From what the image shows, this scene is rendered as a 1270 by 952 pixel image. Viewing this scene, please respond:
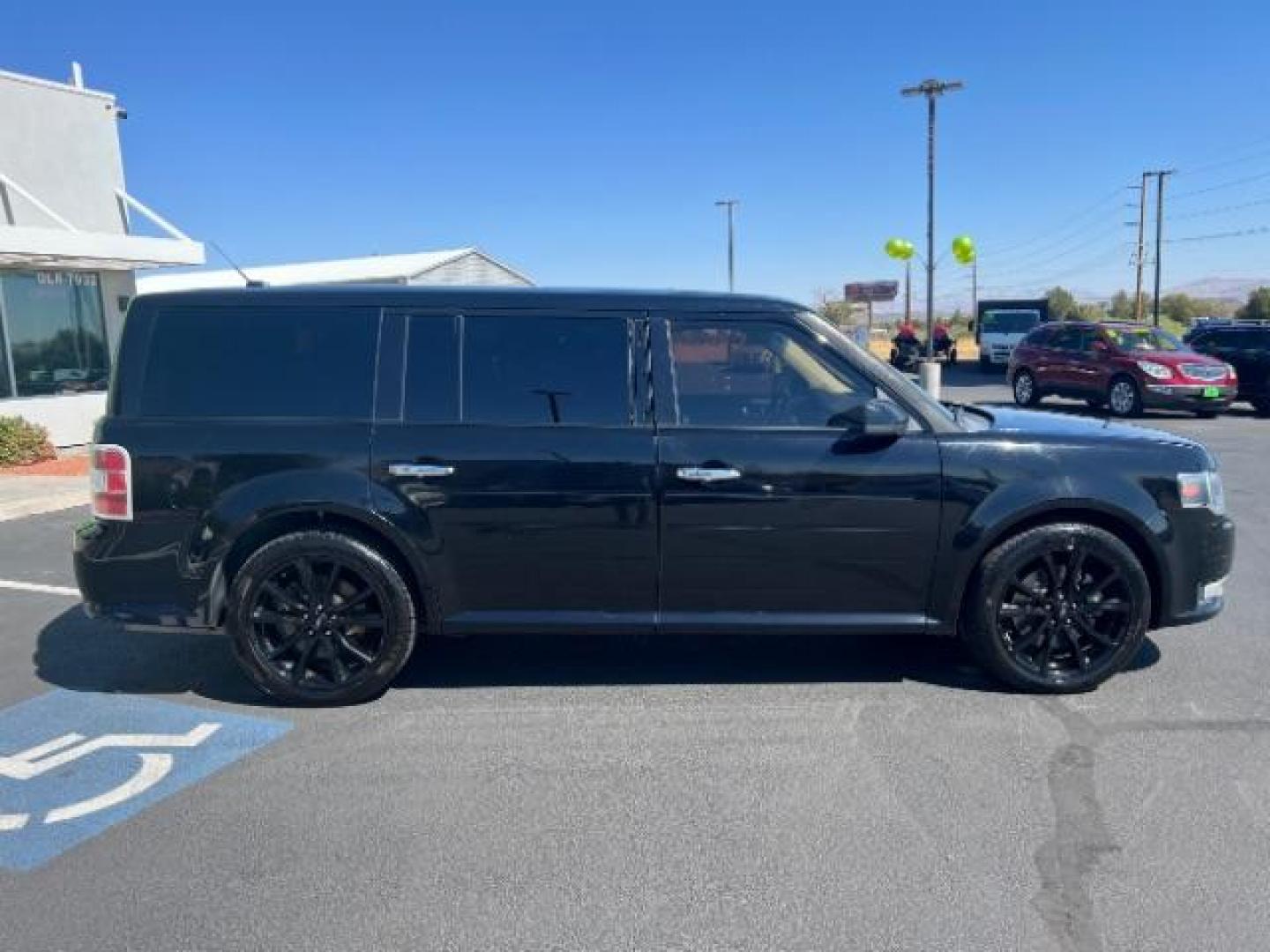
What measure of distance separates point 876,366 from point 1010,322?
31.3 metres

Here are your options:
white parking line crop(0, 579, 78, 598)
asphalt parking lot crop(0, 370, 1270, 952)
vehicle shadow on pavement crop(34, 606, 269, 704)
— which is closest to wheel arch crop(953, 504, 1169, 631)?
asphalt parking lot crop(0, 370, 1270, 952)

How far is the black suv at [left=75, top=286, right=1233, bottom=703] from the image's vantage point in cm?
400

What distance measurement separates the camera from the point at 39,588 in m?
6.32

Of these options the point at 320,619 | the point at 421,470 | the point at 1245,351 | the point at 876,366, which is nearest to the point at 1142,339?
the point at 1245,351

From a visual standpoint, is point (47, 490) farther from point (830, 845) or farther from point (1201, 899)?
point (1201, 899)

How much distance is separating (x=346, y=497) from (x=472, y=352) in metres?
0.85

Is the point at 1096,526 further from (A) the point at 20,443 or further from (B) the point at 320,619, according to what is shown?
(A) the point at 20,443

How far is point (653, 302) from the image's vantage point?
164 inches

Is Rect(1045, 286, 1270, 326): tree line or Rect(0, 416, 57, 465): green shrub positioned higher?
Rect(1045, 286, 1270, 326): tree line

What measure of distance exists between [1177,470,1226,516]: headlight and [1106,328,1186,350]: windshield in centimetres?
1379

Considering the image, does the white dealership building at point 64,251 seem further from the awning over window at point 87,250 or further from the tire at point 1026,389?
the tire at point 1026,389

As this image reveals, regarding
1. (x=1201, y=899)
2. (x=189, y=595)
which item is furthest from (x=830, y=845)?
(x=189, y=595)

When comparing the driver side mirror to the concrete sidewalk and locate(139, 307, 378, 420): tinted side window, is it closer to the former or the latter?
locate(139, 307, 378, 420): tinted side window

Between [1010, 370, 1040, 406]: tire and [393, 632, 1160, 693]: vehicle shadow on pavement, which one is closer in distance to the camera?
[393, 632, 1160, 693]: vehicle shadow on pavement
